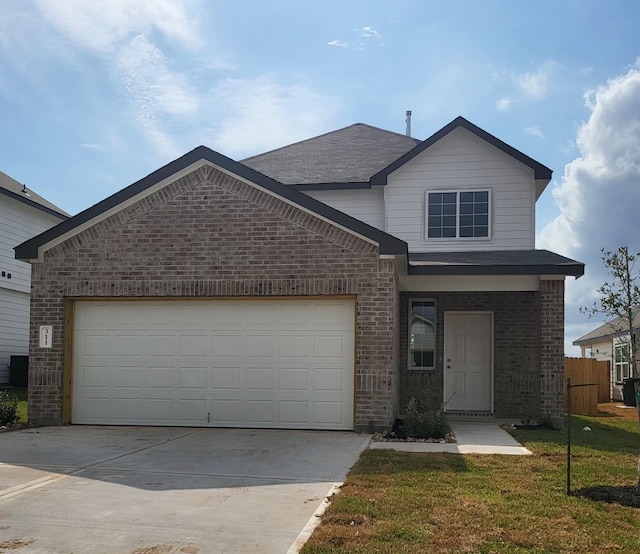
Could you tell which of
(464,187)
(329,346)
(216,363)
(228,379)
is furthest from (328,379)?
(464,187)

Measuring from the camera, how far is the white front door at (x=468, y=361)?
15.2m

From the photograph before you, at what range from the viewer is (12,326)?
22062mm

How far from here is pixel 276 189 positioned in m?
11.8

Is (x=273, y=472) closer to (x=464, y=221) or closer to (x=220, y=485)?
(x=220, y=485)

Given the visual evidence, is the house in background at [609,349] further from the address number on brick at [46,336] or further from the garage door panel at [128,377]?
the address number on brick at [46,336]

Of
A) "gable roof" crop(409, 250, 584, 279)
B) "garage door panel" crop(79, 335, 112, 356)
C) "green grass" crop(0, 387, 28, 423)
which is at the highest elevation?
"gable roof" crop(409, 250, 584, 279)

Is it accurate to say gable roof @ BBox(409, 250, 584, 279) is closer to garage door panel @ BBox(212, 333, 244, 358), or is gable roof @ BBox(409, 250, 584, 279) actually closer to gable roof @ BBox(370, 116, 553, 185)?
gable roof @ BBox(370, 116, 553, 185)

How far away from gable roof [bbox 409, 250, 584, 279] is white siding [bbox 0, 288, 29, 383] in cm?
1428

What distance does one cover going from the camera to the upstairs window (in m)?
15.3

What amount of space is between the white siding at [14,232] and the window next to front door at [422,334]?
44.4ft

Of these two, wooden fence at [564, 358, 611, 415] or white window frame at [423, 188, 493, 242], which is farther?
wooden fence at [564, 358, 611, 415]

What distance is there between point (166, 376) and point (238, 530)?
6.83 metres

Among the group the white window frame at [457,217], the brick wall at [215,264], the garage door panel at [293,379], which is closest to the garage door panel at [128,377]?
the brick wall at [215,264]

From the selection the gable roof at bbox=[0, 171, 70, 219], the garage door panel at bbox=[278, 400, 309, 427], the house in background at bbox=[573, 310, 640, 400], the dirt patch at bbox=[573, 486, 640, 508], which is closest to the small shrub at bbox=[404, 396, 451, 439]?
the garage door panel at bbox=[278, 400, 309, 427]
